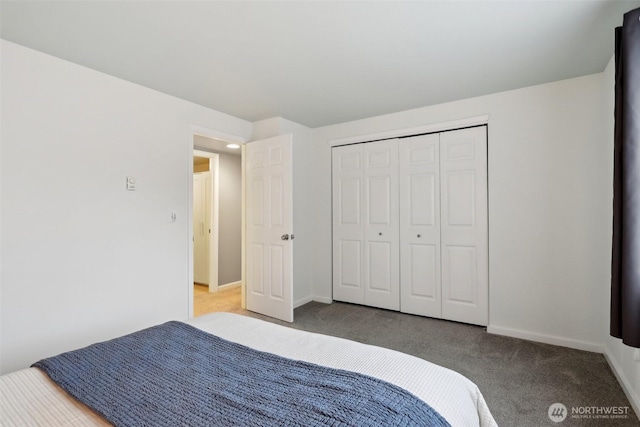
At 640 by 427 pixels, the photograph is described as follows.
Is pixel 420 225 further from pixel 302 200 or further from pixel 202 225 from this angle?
pixel 202 225

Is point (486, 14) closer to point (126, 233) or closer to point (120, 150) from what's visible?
point (120, 150)

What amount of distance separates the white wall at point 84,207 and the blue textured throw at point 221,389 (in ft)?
4.04

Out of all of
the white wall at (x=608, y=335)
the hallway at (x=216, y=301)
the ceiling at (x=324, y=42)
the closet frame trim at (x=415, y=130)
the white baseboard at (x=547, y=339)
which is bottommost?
the hallway at (x=216, y=301)

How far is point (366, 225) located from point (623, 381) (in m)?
2.57

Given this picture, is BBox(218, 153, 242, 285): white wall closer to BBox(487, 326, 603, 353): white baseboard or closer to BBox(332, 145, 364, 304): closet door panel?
BBox(332, 145, 364, 304): closet door panel

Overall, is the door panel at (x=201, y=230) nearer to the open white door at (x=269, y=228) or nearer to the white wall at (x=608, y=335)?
the open white door at (x=269, y=228)

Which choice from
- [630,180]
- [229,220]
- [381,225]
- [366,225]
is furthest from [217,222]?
[630,180]

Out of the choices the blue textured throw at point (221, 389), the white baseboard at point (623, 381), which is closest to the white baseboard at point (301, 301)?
the blue textured throw at point (221, 389)

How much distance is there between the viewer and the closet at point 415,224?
128 inches

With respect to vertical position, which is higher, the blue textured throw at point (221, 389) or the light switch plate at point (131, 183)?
the light switch plate at point (131, 183)

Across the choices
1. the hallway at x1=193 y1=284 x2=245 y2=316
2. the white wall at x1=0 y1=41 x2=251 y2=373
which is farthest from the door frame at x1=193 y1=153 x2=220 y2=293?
the white wall at x1=0 y1=41 x2=251 y2=373

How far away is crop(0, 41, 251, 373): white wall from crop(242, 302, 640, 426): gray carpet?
1688 mm

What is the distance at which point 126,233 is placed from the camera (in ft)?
8.75

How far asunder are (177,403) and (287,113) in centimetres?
320
